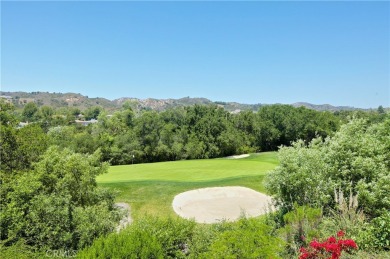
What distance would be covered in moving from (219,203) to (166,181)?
4701 mm

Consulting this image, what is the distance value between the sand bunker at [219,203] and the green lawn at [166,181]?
0.65m

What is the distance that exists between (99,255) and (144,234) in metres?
1.30

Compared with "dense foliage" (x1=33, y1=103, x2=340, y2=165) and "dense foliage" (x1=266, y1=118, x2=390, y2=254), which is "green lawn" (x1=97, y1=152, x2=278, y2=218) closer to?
"dense foliage" (x1=266, y1=118, x2=390, y2=254)

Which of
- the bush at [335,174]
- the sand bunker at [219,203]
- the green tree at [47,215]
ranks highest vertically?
the bush at [335,174]

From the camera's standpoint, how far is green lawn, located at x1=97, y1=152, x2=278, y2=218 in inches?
656

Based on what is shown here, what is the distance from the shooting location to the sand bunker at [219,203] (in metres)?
15.1

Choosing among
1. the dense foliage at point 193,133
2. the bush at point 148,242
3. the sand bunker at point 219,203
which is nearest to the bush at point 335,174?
the sand bunker at point 219,203

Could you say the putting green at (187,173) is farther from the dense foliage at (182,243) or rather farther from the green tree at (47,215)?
the dense foliage at (182,243)

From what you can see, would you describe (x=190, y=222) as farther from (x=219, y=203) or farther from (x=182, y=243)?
(x=219, y=203)

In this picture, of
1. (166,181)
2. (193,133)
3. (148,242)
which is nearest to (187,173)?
(166,181)

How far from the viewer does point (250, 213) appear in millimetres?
15305

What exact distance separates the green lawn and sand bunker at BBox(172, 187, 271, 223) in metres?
0.65

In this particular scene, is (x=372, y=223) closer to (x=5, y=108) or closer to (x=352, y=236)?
(x=352, y=236)

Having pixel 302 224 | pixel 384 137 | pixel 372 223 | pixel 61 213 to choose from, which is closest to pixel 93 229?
pixel 61 213
